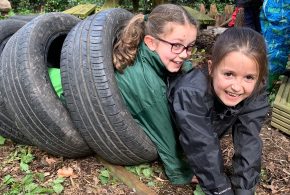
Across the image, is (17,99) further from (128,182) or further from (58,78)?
(128,182)

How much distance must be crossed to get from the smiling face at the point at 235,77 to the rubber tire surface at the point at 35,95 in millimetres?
1191

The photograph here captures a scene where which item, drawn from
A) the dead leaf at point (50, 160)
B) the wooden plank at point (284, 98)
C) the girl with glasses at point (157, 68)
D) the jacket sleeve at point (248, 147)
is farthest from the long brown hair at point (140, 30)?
the wooden plank at point (284, 98)

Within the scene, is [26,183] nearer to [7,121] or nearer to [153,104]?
[7,121]

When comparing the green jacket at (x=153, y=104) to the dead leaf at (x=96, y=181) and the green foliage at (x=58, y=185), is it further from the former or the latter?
the green foliage at (x=58, y=185)

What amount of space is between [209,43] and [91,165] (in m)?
4.00

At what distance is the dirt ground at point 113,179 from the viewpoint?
2951 mm

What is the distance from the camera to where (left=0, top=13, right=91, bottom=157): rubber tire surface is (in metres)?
2.74

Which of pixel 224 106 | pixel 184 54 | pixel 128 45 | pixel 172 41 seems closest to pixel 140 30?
pixel 128 45

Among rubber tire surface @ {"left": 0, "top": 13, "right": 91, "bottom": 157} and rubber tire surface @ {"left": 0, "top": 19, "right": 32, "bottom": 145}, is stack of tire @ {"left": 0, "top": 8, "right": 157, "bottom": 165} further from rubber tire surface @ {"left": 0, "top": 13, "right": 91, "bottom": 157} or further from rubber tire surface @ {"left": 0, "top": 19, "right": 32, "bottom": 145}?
rubber tire surface @ {"left": 0, "top": 19, "right": 32, "bottom": 145}

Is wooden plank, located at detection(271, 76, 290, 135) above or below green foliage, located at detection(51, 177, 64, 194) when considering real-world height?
above

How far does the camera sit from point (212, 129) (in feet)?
8.86

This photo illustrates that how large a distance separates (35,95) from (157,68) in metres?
0.95

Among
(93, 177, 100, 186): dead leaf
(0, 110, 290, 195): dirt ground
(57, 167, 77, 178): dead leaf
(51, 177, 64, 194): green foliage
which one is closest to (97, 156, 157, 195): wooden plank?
(0, 110, 290, 195): dirt ground

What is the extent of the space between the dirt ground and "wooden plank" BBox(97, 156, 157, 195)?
37 mm
